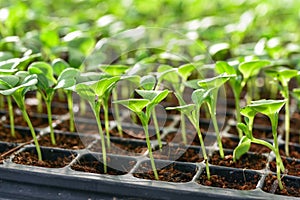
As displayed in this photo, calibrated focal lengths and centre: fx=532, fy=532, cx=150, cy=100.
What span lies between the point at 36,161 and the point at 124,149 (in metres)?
0.24

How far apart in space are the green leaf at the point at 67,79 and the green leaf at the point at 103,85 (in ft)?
0.20

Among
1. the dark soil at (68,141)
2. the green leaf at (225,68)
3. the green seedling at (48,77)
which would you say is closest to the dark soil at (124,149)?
the dark soil at (68,141)

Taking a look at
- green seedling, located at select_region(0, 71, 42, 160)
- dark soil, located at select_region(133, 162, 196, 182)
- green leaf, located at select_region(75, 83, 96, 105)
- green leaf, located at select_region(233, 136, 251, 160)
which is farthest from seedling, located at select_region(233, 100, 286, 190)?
green seedling, located at select_region(0, 71, 42, 160)

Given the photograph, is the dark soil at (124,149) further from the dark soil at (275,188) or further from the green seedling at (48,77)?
the dark soil at (275,188)

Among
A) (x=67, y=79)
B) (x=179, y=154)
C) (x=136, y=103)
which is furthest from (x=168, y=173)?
(x=67, y=79)

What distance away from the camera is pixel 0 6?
239 cm

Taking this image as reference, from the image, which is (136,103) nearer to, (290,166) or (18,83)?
(18,83)

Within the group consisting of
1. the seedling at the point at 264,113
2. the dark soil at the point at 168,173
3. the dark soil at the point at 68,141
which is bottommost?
the dark soil at the point at 168,173

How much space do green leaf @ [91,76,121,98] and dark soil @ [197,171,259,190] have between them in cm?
29

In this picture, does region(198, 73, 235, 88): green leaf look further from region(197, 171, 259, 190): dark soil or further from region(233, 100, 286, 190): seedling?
region(197, 171, 259, 190): dark soil

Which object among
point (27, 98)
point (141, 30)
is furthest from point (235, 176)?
point (27, 98)

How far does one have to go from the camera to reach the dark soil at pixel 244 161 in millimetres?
1298

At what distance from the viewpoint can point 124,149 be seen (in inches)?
56.0

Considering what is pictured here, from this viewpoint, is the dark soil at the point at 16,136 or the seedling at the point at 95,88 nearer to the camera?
the seedling at the point at 95,88
